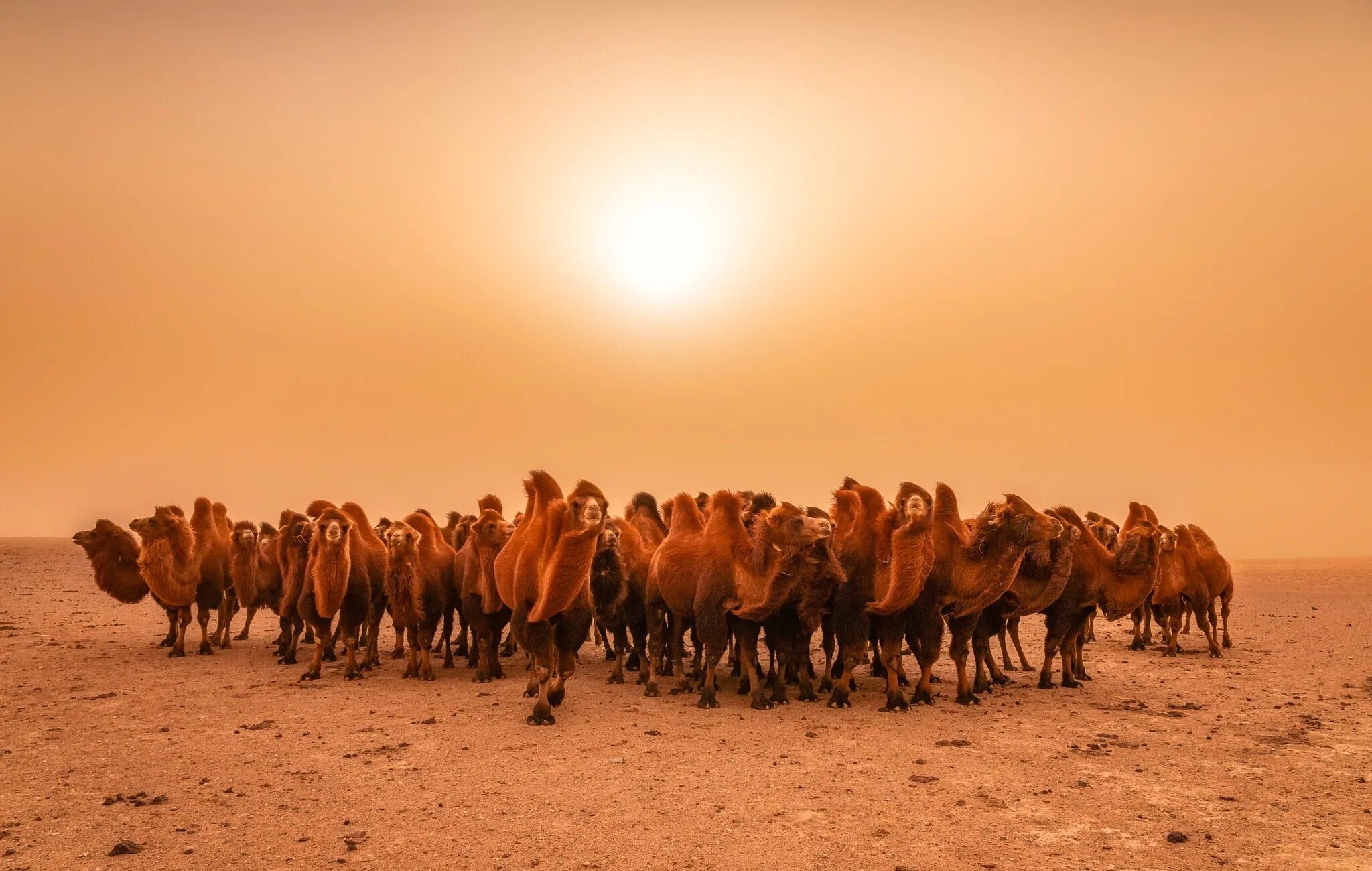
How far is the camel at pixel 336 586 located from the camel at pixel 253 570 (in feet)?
8.48

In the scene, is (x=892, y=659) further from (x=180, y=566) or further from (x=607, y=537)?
(x=180, y=566)

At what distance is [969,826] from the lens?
22.7 feet

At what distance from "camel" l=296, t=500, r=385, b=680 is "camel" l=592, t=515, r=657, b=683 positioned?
3764 millimetres

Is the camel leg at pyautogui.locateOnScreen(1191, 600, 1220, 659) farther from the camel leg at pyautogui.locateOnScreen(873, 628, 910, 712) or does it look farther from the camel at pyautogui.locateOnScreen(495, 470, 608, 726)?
the camel at pyautogui.locateOnScreen(495, 470, 608, 726)

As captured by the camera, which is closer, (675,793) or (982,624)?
(675,793)

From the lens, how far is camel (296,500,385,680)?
13.1 m

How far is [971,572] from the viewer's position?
1145 cm

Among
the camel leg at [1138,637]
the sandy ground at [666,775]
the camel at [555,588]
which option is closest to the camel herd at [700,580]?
the camel at [555,588]

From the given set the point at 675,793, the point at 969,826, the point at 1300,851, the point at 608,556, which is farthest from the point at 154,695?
the point at 1300,851

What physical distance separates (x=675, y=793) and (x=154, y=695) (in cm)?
822

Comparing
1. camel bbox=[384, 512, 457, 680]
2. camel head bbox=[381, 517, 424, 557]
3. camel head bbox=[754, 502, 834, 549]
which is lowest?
camel bbox=[384, 512, 457, 680]

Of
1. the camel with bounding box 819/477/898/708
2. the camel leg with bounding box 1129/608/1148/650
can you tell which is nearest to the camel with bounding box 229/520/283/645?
the camel with bounding box 819/477/898/708

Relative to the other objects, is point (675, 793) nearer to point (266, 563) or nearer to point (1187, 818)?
point (1187, 818)

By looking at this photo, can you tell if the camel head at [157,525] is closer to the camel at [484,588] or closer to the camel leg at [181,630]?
the camel leg at [181,630]
